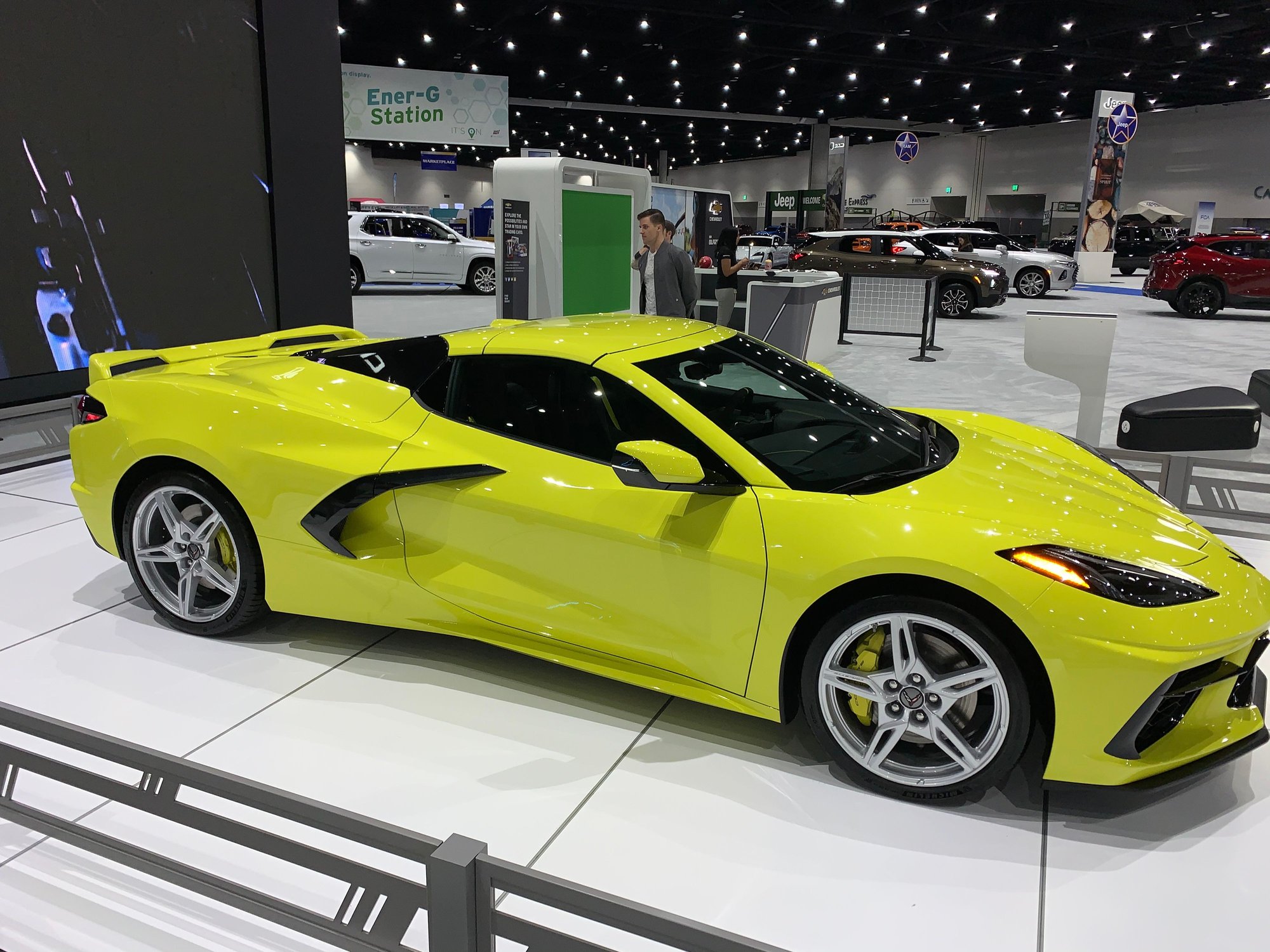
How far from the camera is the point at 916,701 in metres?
2.27

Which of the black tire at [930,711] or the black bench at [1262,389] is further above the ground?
the black bench at [1262,389]

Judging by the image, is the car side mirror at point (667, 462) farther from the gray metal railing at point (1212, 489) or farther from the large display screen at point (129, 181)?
the large display screen at point (129, 181)

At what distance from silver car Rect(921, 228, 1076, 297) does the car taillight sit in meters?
15.5

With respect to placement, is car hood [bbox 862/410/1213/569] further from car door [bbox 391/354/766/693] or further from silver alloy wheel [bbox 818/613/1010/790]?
car door [bbox 391/354/766/693]

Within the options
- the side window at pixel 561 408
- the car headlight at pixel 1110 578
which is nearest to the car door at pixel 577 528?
the side window at pixel 561 408

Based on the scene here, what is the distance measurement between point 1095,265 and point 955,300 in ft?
35.2

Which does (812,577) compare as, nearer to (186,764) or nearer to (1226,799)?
(1226,799)

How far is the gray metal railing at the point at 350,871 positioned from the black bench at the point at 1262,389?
499cm

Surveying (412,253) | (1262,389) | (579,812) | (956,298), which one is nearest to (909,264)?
(956,298)

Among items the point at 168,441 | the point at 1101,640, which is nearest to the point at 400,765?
the point at 168,441

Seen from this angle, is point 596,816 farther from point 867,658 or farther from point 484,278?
point 484,278

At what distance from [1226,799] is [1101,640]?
2.70 feet

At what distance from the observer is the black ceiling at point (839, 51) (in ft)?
57.3

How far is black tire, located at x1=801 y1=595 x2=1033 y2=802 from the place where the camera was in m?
2.16
